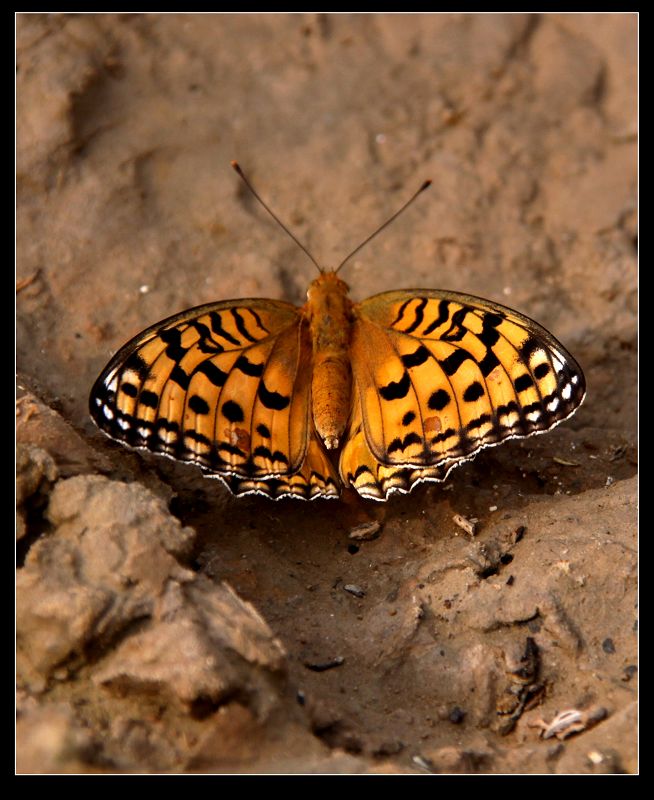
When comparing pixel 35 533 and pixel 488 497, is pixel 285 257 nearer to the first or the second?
pixel 488 497

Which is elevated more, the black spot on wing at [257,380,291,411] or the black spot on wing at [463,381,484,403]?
the black spot on wing at [257,380,291,411]

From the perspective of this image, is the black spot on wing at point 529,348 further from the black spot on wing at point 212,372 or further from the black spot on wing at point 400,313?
the black spot on wing at point 212,372

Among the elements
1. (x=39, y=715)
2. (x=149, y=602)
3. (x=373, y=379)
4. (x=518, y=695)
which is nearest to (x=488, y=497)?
(x=373, y=379)

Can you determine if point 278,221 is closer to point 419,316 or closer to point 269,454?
point 419,316

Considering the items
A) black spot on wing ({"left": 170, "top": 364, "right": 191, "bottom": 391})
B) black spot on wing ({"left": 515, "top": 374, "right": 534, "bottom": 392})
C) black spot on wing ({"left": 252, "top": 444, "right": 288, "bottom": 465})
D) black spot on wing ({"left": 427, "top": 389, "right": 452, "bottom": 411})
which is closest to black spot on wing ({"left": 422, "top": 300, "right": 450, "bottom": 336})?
black spot on wing ({"left": 427, "top": 389, "right": 452, "bottom": 411})

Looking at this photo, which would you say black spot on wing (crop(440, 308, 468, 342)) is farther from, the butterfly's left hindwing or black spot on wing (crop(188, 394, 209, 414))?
black spot on wing (crop(188, 394, 209, 414))

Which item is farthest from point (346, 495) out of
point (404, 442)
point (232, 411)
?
point (232, 411)
